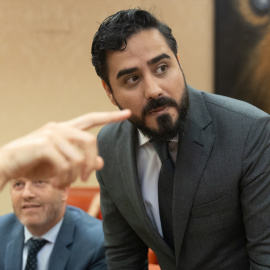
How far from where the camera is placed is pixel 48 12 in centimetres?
340

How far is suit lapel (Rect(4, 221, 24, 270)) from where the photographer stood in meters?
2.21

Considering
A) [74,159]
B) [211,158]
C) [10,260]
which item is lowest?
[10,260]

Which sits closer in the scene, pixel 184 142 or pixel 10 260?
pixel 184 142

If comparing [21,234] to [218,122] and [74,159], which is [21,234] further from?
[74,159]

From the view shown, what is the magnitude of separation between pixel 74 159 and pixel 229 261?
0.92 metres

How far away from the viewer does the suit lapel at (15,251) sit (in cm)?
221

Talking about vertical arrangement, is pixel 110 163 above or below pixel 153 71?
below

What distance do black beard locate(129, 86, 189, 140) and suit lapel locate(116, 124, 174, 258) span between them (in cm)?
15

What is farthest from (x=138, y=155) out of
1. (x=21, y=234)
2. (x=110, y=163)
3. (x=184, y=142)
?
(x=21, y=234)

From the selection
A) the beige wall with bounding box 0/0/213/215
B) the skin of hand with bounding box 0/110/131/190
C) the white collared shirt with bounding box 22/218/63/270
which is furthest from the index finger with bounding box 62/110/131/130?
the beige wall with bounding box 0/0/213/215

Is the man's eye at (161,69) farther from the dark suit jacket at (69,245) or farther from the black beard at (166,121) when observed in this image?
the dark suit jacket at (69,245)

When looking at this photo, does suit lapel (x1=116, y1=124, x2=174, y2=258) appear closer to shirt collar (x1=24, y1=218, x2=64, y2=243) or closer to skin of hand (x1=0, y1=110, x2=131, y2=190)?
skin of hand (x1=0, y1=110, x2=131, y2=190)

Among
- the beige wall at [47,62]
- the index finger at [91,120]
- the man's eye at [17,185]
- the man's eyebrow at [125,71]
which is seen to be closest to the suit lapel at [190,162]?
the man's eyebrow at [125,71]

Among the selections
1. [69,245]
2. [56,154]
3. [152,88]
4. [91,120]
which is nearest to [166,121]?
[152,88]
